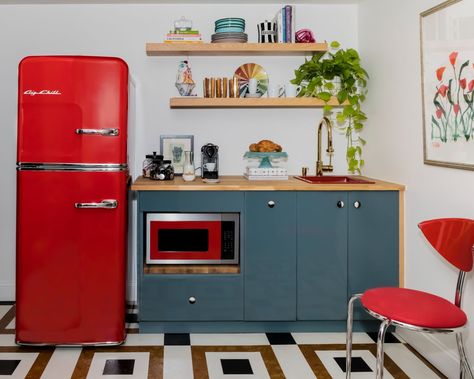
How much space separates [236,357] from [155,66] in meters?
2.21

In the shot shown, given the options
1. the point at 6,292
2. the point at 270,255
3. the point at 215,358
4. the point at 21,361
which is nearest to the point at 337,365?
the point at 215,358

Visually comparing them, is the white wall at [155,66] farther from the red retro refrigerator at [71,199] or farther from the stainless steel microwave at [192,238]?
the red retro refrigerator at [71,199]

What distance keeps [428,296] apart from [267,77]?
2269 millimetres

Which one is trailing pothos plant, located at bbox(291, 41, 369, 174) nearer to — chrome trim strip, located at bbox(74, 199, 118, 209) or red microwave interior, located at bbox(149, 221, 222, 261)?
red microwave interior, located at bbox(149, 221, 222, 261)

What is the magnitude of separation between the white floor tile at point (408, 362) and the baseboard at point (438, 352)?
5 cm

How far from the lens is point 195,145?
4.24m

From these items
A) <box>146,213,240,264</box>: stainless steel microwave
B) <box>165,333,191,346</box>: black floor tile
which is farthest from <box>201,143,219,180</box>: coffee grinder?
<box>165,333,191,346</box>: black floor tile

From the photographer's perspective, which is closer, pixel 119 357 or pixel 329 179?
pixel 119 357

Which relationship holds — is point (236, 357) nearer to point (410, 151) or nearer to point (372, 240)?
point (372, 240)

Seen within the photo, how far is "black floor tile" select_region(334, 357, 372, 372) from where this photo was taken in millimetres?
3039

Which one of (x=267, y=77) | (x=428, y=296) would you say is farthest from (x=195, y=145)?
(x=428, y=296)

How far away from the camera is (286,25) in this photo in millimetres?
4039

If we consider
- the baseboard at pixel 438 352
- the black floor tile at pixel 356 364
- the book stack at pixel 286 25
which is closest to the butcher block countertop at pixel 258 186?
the baseboard at pixel 438 352

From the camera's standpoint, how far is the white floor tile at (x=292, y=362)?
2.97 metres
